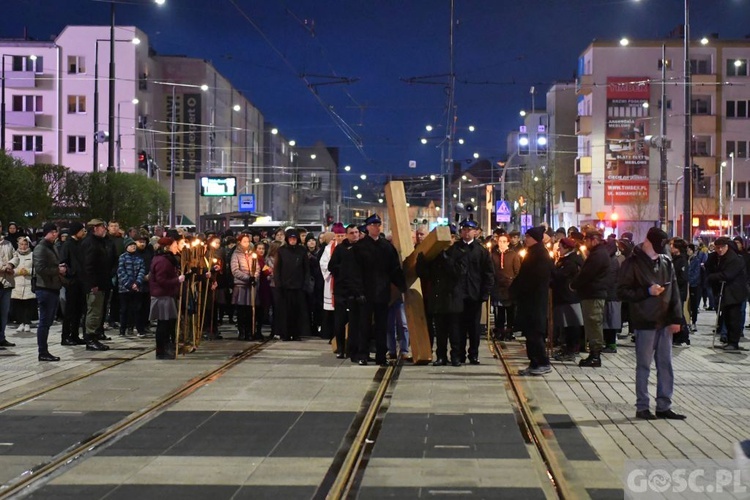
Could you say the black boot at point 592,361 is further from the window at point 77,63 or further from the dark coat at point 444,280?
the window at point 77,63

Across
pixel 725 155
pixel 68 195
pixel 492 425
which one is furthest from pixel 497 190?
pixel 492 425

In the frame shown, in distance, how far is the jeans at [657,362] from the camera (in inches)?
468

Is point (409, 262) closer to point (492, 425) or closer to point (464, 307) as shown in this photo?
point (464, 307)

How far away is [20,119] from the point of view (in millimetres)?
72125

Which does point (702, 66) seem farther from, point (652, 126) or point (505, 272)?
point (505, 272)

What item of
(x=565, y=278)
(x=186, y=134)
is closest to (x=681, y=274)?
(x=565, y=278)

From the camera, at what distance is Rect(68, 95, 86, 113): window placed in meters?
73.9

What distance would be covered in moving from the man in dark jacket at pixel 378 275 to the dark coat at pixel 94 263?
4644 mm

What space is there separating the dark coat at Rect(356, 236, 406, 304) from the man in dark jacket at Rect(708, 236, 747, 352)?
250 inches

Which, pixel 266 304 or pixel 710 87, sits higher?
pixel 710 87

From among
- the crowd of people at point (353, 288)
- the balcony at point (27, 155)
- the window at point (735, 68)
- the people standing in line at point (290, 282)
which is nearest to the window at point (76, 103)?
the balcony at point (27, 155)

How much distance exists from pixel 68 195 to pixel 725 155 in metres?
46.2

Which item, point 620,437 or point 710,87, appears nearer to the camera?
point 620,437

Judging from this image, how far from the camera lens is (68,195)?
158 feet
